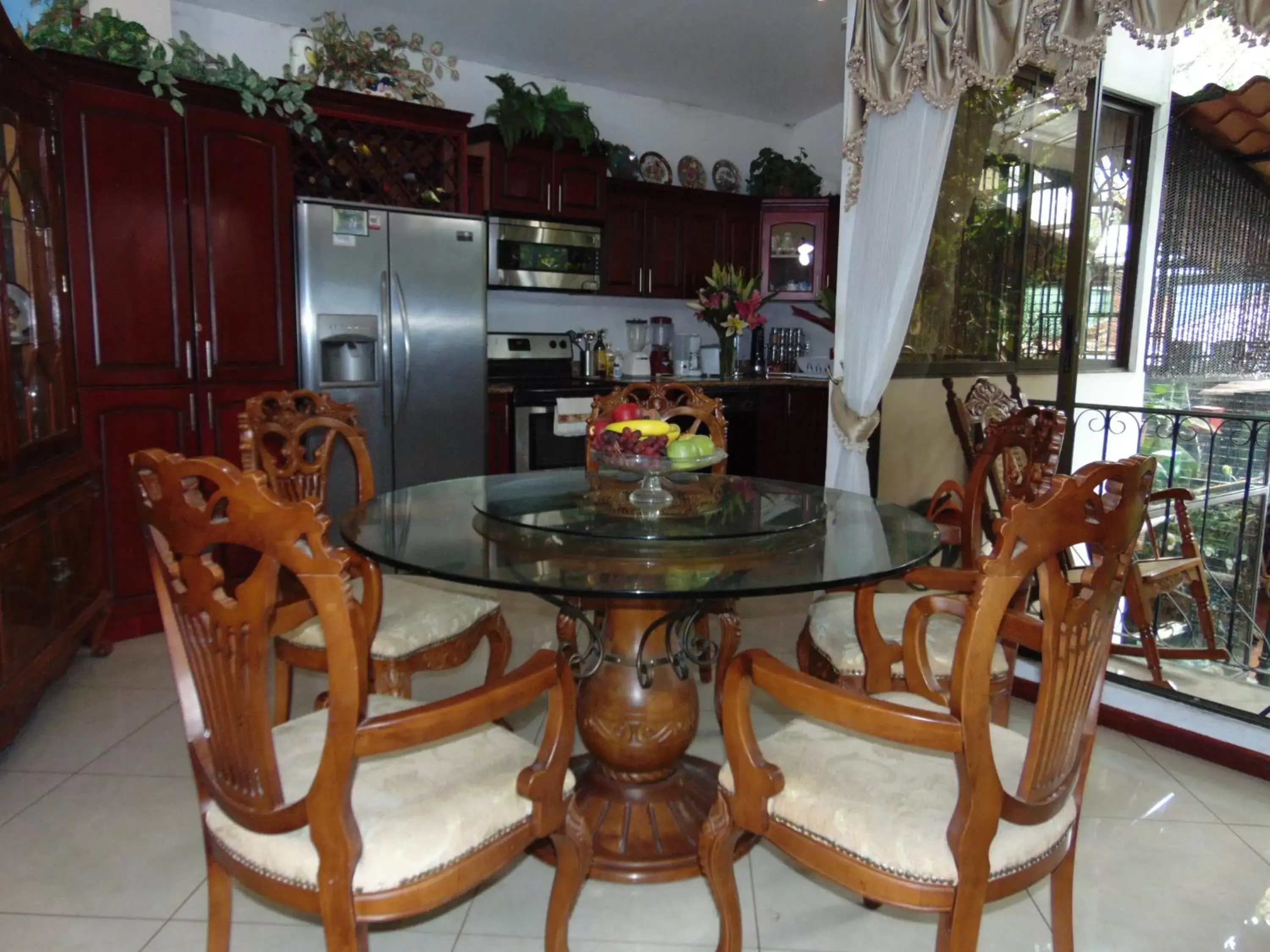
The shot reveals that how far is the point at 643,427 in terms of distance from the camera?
1.92m

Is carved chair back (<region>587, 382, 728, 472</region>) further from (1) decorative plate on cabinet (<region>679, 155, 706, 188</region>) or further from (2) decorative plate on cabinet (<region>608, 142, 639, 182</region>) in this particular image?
(1) decorative plate on cabinet (<region>679, 155, 706, 188</region>)

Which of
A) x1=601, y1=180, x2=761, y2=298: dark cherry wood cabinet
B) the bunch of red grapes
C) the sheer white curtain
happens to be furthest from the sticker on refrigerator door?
the bunch of red grapes

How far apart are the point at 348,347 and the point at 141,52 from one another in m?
1.26

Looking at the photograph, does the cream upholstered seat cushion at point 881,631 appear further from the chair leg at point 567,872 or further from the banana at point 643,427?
the chair leg at point 567,872

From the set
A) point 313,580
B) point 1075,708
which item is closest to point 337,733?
point 313,580

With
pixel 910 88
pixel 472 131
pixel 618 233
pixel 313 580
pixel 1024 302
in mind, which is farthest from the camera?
pixel 618 233

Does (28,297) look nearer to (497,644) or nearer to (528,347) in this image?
(497,644)

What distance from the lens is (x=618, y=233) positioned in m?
5.07

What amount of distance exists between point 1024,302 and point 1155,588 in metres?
1.20

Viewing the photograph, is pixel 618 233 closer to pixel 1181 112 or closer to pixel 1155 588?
pixel 1181 112

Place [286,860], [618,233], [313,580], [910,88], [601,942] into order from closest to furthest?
[313,580] → [286,860] → [601,942] → [910,88] → [618,233]

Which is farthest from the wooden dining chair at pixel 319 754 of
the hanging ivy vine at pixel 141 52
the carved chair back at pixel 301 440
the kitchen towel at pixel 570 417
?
the kitchen towel at pixel 570 417

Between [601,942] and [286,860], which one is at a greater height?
[286,860]

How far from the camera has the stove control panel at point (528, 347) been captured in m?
4.86
